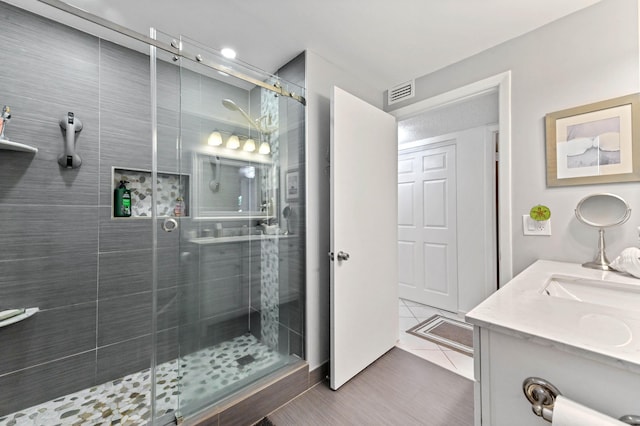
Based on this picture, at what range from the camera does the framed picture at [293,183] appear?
182 centimetres

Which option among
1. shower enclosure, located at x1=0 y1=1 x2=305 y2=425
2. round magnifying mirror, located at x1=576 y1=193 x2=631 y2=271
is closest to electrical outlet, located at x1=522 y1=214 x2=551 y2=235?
round magnifying mirror, located at x1=576 y1=193 x2=631 y2=271

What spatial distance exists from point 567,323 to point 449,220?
8.07 feet

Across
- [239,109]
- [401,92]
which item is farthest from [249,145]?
[401,92]

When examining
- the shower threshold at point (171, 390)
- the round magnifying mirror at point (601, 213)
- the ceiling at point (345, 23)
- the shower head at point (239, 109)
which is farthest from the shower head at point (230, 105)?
the round magnifying mirror at point (601, 213)

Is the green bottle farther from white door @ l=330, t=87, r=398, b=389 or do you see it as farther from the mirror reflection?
white door @ l=330, t=87, r=398, b=389

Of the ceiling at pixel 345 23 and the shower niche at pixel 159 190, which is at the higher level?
the ceiling at pixel 345 23

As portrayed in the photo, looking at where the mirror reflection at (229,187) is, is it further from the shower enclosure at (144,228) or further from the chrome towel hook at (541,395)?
the chrome towel hook at (541,395)

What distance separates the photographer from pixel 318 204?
6.15ft

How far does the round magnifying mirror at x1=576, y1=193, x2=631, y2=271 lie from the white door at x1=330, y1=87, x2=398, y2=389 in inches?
46.2

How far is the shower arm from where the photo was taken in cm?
110

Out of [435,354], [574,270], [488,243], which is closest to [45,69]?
[574,270]

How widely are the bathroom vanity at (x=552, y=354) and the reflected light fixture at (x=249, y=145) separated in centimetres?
149

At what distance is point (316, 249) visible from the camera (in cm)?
184

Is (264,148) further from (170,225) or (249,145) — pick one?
(170,225)
